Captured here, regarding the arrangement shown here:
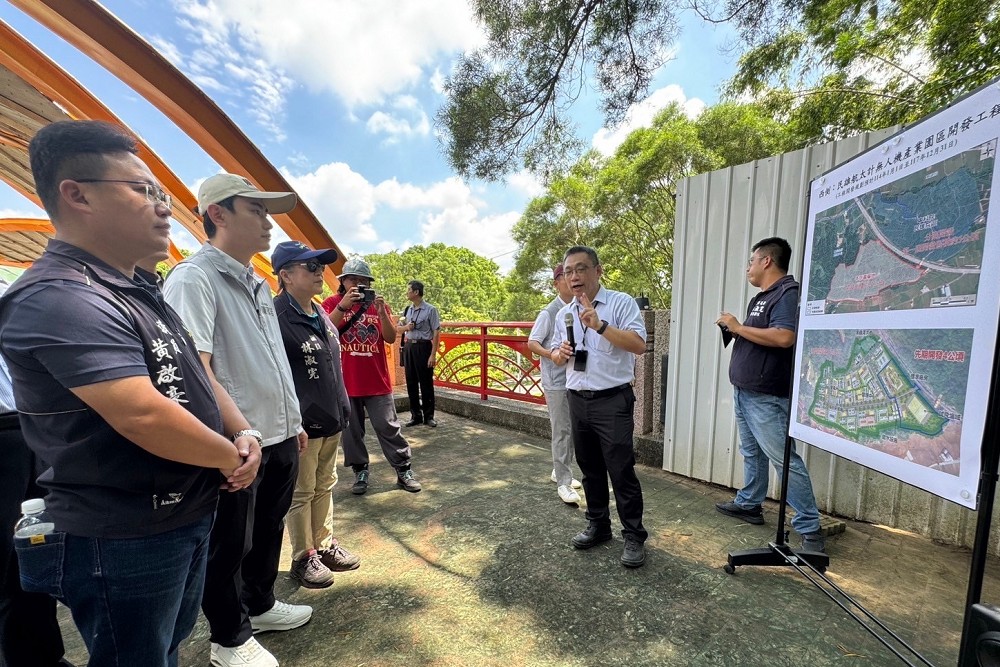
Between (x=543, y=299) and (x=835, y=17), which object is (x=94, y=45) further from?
(x=543, y=299)

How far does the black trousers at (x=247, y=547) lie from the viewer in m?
1.58

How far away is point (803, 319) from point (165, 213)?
2599 millimetres

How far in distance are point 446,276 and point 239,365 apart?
51787 mm

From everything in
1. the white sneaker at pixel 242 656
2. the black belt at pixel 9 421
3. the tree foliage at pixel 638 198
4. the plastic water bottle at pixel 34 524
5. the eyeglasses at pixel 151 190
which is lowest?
the white sneaker at pixel 242 656

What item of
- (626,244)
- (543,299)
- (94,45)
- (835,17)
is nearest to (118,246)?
(94,45)

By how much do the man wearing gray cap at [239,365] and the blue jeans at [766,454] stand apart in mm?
2471

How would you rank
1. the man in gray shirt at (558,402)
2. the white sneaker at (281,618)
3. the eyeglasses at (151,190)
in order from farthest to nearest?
the man in gray shirt at (558,402)
the white sneaker at (281,618)
the eyeglasses at (151,190)

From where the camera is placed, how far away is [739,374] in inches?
107

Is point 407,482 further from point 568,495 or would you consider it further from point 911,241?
point 911,241

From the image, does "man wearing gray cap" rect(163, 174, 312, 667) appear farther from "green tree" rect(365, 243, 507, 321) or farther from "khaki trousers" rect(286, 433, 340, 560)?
"green tree" rect(365, 243, 507, 321)

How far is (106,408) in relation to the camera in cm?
93

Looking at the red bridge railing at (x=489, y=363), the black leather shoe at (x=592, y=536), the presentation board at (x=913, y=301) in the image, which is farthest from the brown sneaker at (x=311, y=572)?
the red bridge railing at (x=489, y=363)

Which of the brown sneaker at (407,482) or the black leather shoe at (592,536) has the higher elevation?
the black leather shoe at (592,536)

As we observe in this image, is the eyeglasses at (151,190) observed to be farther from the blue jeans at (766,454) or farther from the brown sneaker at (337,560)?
the blue jeans at (766,454)
